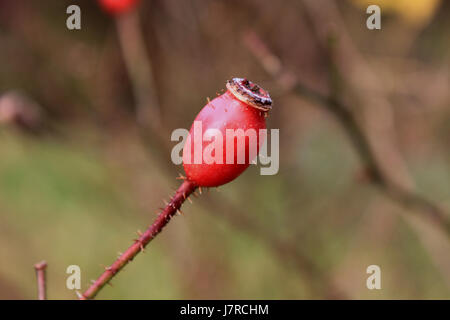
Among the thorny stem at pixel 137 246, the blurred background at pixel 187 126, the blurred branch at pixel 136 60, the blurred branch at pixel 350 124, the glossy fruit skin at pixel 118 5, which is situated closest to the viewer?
the thorny stem at pixel 137 246

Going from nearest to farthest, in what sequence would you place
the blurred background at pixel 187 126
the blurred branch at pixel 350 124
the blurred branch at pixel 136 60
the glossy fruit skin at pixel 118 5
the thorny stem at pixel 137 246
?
the thorny stem at pixel 137 246 → the blurred branch at pixel 350 124 → the glossy fruit skin at pixel 118 5 → the blurred branch at pixel 136 60 → the blurred background at pixel 187 126

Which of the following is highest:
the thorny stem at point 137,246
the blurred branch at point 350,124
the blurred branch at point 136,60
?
the blurred branch at point 136,60

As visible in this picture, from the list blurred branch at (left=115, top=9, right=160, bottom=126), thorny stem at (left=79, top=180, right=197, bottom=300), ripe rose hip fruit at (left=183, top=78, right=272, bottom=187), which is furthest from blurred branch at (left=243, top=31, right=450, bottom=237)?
blurred branch at (left=115, top=9, right=160, bottom=126)

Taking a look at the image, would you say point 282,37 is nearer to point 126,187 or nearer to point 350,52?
point 350,52

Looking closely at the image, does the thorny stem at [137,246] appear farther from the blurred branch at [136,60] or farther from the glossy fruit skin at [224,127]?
the blurred branch at [136,60]

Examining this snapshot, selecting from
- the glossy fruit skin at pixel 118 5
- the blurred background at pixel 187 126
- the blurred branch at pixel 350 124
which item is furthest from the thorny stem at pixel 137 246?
the glossy fruit skin at pixel 118 5

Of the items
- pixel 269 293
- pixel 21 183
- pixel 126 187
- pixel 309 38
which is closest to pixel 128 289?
pixel 126 187

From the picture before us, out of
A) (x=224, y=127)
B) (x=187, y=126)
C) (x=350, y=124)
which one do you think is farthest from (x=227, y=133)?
(x=187, y=126)

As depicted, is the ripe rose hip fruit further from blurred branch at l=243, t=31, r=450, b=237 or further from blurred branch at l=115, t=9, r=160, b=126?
blurred branch at l=115, t=9, r=160, b=126
